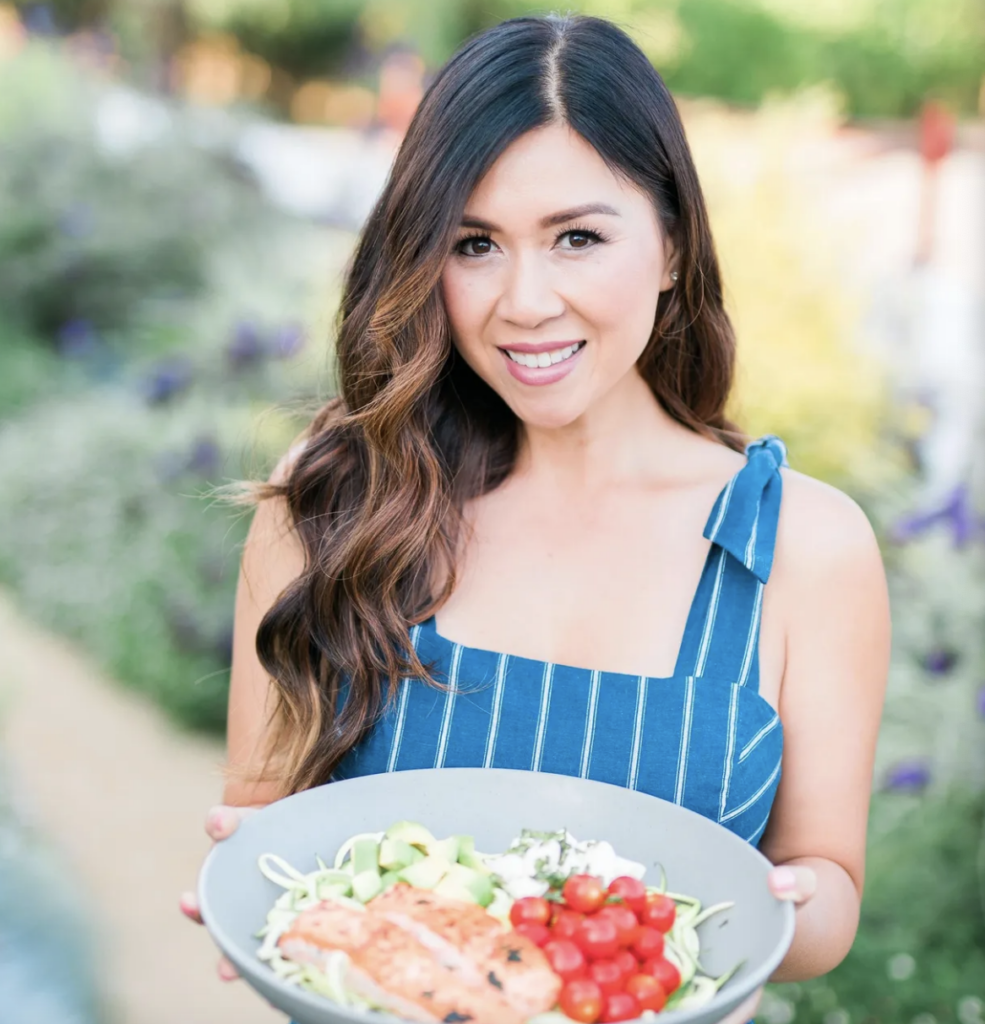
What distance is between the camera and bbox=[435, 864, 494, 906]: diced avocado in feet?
4.23

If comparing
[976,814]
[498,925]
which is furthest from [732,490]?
[976,814]

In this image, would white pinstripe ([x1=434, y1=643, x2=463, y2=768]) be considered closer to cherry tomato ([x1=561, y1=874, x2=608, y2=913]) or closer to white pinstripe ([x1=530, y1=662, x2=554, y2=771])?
white pinstripe ([x1=530, y1=662, x2=554, y2=771])

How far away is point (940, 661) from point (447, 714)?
6.13 ft

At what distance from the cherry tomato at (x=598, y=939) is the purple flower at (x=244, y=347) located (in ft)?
12.2

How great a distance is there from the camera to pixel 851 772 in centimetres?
167

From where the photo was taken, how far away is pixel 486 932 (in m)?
1.22

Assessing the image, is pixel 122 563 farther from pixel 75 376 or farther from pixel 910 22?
pixel 910 22

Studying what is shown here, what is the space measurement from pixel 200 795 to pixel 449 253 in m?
2.60

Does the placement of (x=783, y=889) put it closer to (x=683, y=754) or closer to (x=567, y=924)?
(x=567, y=924)

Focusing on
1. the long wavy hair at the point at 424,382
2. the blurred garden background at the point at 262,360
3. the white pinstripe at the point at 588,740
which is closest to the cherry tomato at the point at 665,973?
the white pinstripe at the point at 588,740

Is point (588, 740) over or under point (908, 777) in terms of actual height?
over

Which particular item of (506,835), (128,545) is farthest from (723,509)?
(128,545)

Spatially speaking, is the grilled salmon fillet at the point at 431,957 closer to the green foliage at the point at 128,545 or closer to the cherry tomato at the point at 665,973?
the cherry tomato at the point at 665,973

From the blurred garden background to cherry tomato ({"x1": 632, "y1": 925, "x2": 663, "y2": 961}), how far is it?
109 cm
